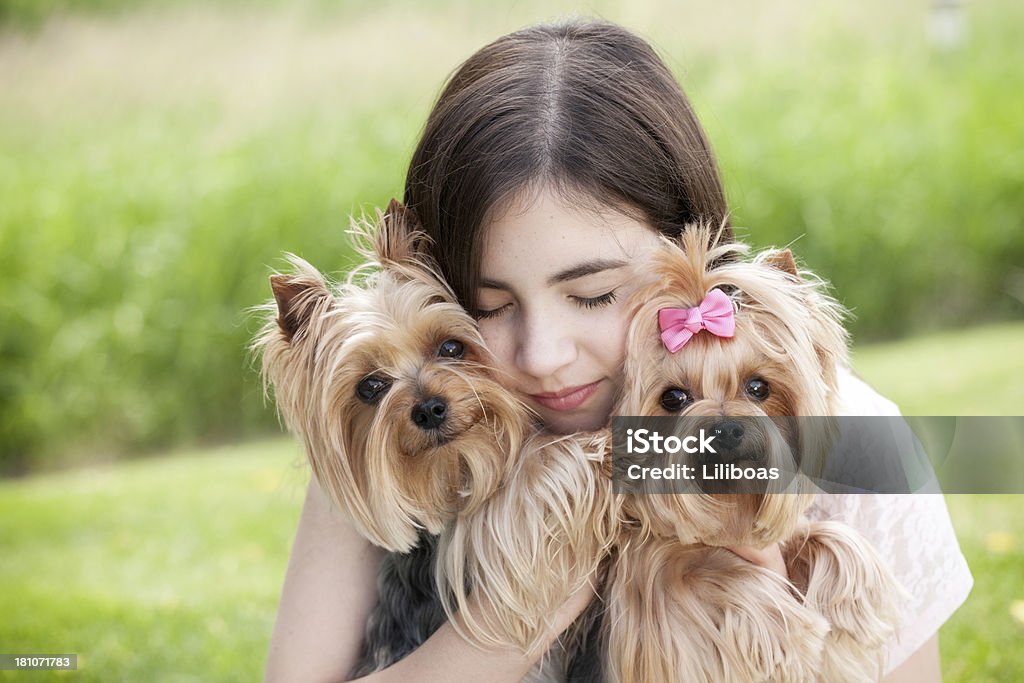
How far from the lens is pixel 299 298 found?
2.48 m

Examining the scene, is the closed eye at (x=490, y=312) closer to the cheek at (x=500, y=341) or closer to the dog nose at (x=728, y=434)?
the cheek at (x=500, y=341)

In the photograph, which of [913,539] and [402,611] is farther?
[402,611]

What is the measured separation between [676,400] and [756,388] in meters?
0.16

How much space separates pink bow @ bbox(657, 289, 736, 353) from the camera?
2.10m

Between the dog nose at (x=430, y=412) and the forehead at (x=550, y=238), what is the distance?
294mm

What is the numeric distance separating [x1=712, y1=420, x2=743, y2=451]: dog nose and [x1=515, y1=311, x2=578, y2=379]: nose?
36cm

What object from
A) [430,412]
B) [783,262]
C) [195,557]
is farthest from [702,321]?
[195,557]

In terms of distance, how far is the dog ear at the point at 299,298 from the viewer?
2.46 m

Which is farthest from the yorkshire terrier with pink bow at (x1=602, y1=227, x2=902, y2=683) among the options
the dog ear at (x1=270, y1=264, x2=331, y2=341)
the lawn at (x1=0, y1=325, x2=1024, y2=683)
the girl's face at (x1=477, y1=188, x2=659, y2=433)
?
the lawn at (x1=0, y1=325, x2=1024, y2=683)

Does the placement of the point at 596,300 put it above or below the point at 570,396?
above

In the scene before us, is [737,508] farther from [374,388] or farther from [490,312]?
[374,388]

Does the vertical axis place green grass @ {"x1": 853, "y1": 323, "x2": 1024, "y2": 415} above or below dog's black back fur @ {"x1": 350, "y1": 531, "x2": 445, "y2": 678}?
above

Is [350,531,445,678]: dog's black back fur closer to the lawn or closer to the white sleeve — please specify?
the lawn

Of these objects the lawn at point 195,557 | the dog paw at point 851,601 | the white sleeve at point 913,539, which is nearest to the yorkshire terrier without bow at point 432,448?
the lawn at point 195,557
